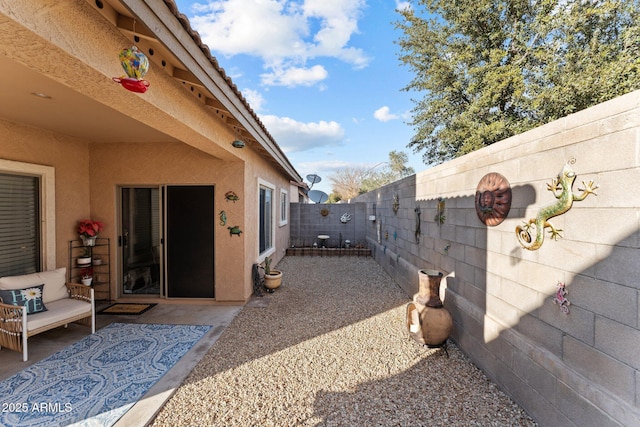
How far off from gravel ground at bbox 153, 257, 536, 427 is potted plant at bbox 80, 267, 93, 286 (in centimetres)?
290

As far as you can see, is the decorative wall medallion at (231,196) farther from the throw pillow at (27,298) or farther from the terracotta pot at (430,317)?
the terracotta pot at (430,317)

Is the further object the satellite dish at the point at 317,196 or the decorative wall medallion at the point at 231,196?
the satellite dish at the point at 317,196

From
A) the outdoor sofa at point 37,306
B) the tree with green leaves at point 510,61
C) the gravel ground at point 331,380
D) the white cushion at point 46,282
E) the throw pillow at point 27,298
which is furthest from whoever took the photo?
the tree with green leaves at point 510,61

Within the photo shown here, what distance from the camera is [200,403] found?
2.74 metres

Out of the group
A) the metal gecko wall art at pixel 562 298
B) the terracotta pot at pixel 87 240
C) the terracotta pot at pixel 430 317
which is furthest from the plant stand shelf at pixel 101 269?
the metal gecko wall art at pixel 562 298

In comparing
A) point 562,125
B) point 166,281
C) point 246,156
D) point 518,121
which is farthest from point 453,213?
point 518,121

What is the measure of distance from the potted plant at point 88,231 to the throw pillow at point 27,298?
1438mm

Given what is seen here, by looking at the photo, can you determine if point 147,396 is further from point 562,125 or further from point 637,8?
point 637,8

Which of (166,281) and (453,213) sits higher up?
(453,213)

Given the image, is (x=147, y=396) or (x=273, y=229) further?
(x=273, y=229)

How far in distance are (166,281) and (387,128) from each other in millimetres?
16233

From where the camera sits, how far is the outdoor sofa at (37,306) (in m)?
3.45

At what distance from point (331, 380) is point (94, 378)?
2.65 metres

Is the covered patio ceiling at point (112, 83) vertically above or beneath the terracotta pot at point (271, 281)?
above
